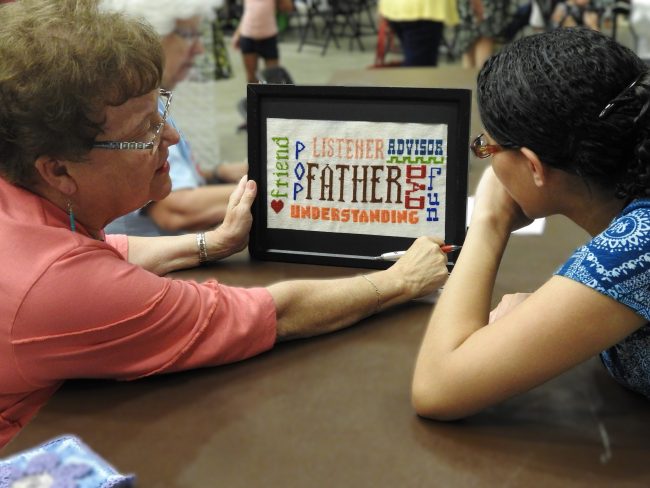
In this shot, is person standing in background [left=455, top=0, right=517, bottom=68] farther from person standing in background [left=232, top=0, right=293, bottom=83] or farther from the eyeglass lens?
the eyeglass lens

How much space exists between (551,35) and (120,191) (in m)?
0.70

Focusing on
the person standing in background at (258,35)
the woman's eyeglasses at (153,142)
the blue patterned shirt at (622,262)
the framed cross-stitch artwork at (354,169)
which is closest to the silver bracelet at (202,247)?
the framed cross-stitch artwork at (354,169)

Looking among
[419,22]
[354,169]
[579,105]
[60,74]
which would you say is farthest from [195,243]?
[419,22]

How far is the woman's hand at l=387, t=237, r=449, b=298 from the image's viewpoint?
5.11 ft

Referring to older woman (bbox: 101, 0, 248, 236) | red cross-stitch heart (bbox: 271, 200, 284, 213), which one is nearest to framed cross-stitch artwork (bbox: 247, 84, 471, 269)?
red cross-stitch heart (bbox: 271, 200, 284, 213)

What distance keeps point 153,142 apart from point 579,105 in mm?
662

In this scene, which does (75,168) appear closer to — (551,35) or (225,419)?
(225,419)

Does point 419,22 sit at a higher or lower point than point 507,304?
higher

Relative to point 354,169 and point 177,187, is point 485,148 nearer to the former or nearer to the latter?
point 354,169

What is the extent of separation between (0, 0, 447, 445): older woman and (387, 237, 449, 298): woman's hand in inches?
9.3

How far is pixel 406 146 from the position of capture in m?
1.65

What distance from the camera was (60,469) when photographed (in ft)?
3.48

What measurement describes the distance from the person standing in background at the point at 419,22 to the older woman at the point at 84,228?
Answer: 3260 mm

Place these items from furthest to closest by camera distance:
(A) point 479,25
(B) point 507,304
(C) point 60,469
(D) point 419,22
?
(A) point 479,25 < (D) point 419,22 < (B) point 507,304 < (C) point 60,469
